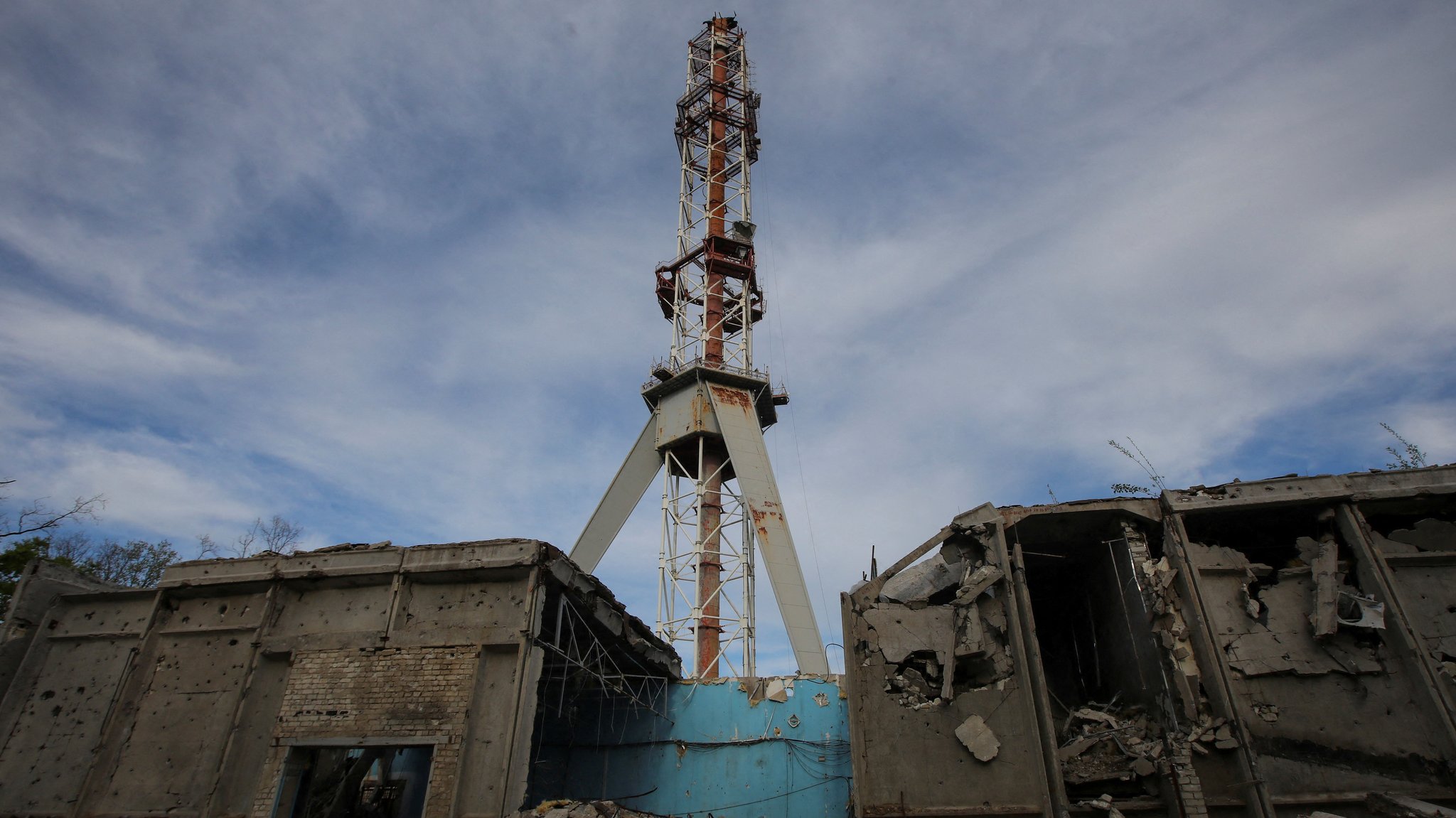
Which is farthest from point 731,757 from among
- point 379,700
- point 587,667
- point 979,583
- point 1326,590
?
point 1326,590

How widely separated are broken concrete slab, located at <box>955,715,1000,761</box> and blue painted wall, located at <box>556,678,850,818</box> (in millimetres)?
4156

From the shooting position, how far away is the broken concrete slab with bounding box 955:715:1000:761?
1014 centimetres

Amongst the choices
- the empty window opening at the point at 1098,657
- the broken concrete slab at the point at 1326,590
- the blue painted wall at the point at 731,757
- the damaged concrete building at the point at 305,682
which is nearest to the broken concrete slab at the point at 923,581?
the empty window opening at the point at 1098,657

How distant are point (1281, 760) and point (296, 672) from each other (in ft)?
44.9

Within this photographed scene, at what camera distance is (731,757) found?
1439cm

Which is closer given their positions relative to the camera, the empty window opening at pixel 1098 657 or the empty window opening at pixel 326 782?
the empty window opening at pixel 1098 657

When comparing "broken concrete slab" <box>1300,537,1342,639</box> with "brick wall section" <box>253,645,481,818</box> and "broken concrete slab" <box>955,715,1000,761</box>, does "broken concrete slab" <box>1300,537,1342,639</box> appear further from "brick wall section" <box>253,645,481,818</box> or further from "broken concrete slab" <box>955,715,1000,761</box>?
"brick wall section" <box>253,645,481,818</box>

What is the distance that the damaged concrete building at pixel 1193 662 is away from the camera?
31.8 ft

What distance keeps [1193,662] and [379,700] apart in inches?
450

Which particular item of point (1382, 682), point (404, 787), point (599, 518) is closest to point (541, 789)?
point (404, 787)

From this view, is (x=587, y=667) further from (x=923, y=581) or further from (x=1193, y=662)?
(x=1193, y=662)

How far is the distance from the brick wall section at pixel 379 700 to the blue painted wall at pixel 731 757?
19.9 ft

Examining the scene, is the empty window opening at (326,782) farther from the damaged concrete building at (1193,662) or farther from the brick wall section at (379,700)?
the damaged concrete building at (1193,662)

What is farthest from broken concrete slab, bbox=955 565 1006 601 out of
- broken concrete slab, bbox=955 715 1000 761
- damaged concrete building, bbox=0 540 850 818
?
damaged concrete building, bbox=0 540 850 818
